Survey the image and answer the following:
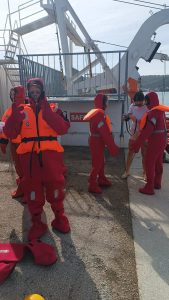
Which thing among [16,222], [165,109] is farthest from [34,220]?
[165,109]

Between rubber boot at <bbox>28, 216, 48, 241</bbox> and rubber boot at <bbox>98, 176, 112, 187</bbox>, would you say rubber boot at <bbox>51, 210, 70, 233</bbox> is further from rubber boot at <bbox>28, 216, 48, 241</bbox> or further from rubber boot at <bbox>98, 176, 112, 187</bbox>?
rubber boot at <bbox>98, 176, 112, 187</bbox>

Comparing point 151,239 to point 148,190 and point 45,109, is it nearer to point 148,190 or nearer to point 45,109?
point 148,190

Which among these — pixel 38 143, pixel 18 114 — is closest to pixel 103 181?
pixel 38 143

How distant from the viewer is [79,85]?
979 centimetres

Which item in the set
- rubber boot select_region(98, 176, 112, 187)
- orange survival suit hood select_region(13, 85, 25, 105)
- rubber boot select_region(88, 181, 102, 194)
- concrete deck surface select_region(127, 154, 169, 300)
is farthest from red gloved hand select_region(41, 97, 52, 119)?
rubber boot select_region(98, 176, 112, 187)

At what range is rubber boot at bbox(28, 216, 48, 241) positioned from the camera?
3797 mm

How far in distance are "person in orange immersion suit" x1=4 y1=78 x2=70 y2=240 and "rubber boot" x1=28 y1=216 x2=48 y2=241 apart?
0.04ft

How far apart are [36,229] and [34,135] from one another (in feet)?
3.67

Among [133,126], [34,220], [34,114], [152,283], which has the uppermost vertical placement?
[34,114]

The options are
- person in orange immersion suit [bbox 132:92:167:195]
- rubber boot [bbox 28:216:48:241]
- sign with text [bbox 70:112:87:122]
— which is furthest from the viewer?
sign with text [bbox 70:112:87:122]

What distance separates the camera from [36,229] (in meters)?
3.87

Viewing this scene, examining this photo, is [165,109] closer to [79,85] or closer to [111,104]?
[111,104]

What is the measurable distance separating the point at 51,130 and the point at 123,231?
60.8 inches

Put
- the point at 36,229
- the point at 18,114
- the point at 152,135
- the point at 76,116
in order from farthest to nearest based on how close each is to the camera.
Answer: the point at 76,116 → the point at 152,135 → the point at 36,229 → the point at 18,114
